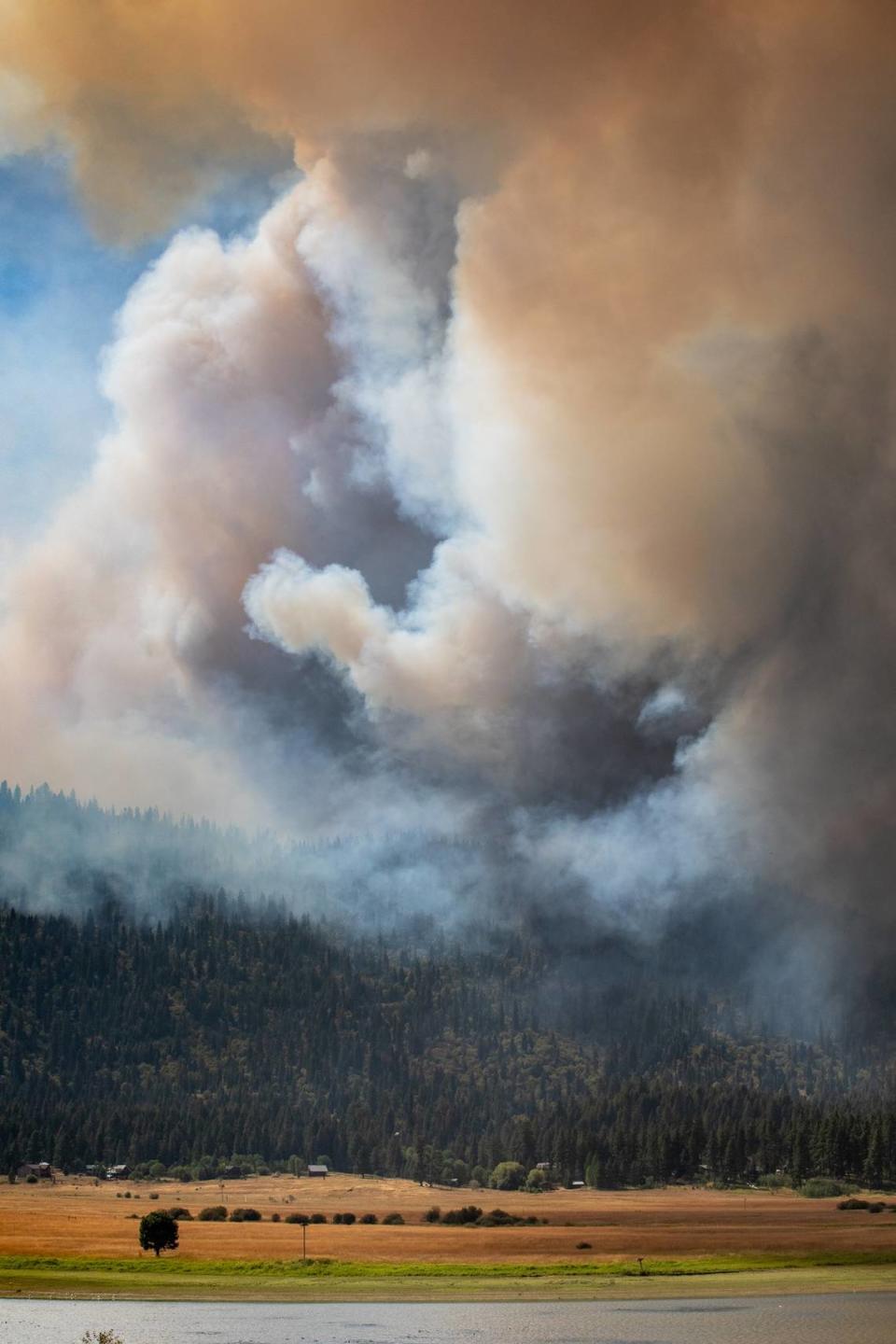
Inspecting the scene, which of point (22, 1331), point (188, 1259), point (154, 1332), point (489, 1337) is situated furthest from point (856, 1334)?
point (188, 1259)

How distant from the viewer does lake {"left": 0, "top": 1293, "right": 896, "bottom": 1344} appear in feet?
427

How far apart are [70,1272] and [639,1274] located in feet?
241

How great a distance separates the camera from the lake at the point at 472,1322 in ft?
427

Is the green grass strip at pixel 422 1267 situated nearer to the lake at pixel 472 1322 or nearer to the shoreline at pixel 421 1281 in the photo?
the shoreline at pixel 421 1281

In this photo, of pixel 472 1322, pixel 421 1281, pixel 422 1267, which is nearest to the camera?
pixel 472 1322

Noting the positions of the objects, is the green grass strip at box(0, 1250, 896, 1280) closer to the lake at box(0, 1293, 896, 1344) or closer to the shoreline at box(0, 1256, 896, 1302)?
the shoreline at box(0, 1256, 896, 1302)

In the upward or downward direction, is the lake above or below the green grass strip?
below

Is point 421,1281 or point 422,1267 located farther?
point 422,1267

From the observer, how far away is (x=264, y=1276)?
601 ft

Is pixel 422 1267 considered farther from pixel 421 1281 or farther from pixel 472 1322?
pixel 472 1322

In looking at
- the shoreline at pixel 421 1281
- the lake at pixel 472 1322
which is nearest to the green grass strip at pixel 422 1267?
the shoreline at pixel 421 1281

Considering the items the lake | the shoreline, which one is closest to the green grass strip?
the shoreline

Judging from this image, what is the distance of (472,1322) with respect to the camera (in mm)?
143750

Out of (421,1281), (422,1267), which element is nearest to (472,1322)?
(421,1281)
